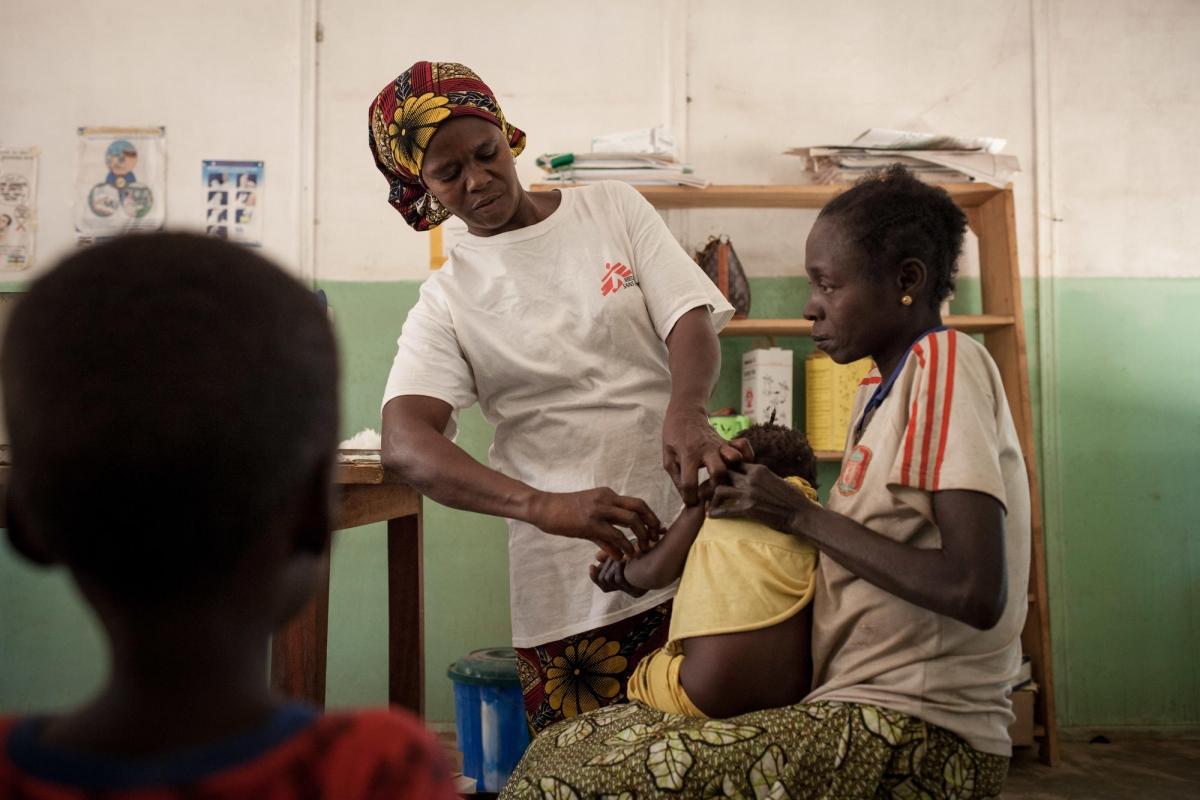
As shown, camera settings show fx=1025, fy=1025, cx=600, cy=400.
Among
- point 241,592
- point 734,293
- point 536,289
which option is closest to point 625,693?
point 536,289

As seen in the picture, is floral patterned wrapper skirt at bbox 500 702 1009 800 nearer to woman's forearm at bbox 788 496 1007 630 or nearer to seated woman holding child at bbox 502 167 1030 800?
seated woman holding child at bbox 502 167 1030 800

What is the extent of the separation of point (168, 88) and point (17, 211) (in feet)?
2.47

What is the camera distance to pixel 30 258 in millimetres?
3982

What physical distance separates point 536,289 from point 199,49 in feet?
9.35

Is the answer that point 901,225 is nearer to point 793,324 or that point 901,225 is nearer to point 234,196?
point 793,324

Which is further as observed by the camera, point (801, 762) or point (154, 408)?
point (801, 762)

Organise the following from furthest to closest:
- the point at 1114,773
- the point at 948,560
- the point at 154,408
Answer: the point at 1114,773, the point at 948,560, the point at 154,408

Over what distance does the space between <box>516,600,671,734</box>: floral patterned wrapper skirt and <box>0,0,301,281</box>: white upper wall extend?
8.73 ft

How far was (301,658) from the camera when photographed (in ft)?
5.80

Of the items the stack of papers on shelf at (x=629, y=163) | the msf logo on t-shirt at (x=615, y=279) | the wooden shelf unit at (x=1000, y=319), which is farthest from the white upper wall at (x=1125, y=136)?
the msf logo on t-shirt at (x=615, y=279)

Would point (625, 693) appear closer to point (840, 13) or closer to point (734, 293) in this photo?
point (734, 293)

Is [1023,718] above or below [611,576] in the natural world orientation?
below

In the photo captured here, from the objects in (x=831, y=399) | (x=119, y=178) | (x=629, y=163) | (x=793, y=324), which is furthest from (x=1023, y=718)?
(x=119, y=178)

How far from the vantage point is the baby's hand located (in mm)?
1649
